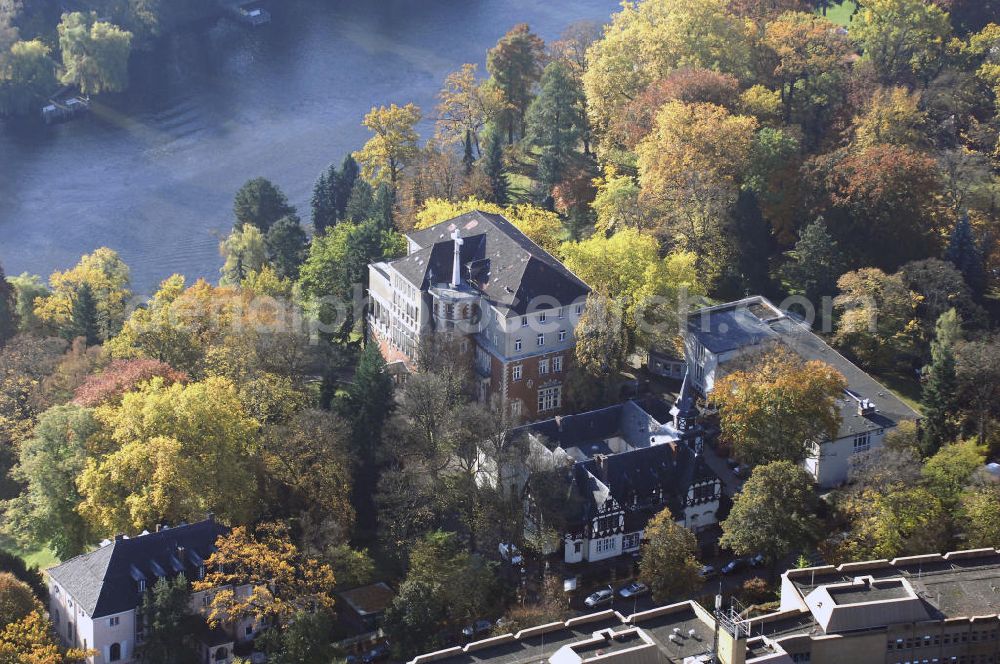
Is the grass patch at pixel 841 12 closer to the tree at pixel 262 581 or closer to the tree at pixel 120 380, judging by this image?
the tree at pixel 120 380

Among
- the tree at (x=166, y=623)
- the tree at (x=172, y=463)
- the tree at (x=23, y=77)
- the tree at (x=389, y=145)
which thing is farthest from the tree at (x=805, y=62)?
the tree at (x=23, y=77)

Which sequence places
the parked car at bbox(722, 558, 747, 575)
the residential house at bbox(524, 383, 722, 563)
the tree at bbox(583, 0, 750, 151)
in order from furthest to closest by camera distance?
the tree at bbox(583, 0, 750, 151)
the residential house at bbox(524, 383, 722, 563)
the parked car at bbox(722, 558, 747, 575)

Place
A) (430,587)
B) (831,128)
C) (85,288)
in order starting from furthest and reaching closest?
(831,128) < (85,288) < (430,587)

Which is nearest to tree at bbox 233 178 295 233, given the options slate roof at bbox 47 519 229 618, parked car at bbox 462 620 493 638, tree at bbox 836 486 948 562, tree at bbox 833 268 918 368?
tree at bbox 833 268 918 368

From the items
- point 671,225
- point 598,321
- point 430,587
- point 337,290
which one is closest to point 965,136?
point 671,225

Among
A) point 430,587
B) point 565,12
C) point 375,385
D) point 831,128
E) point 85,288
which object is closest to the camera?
point 430,587

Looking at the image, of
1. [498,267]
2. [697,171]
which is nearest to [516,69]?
[697,171]

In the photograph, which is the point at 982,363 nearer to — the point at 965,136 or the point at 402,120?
the point at 965,136

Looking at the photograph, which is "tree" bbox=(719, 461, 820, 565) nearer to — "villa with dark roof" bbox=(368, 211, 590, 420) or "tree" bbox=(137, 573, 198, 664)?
"villa with dark roof" bbox=(368, 211, 590, 420)
